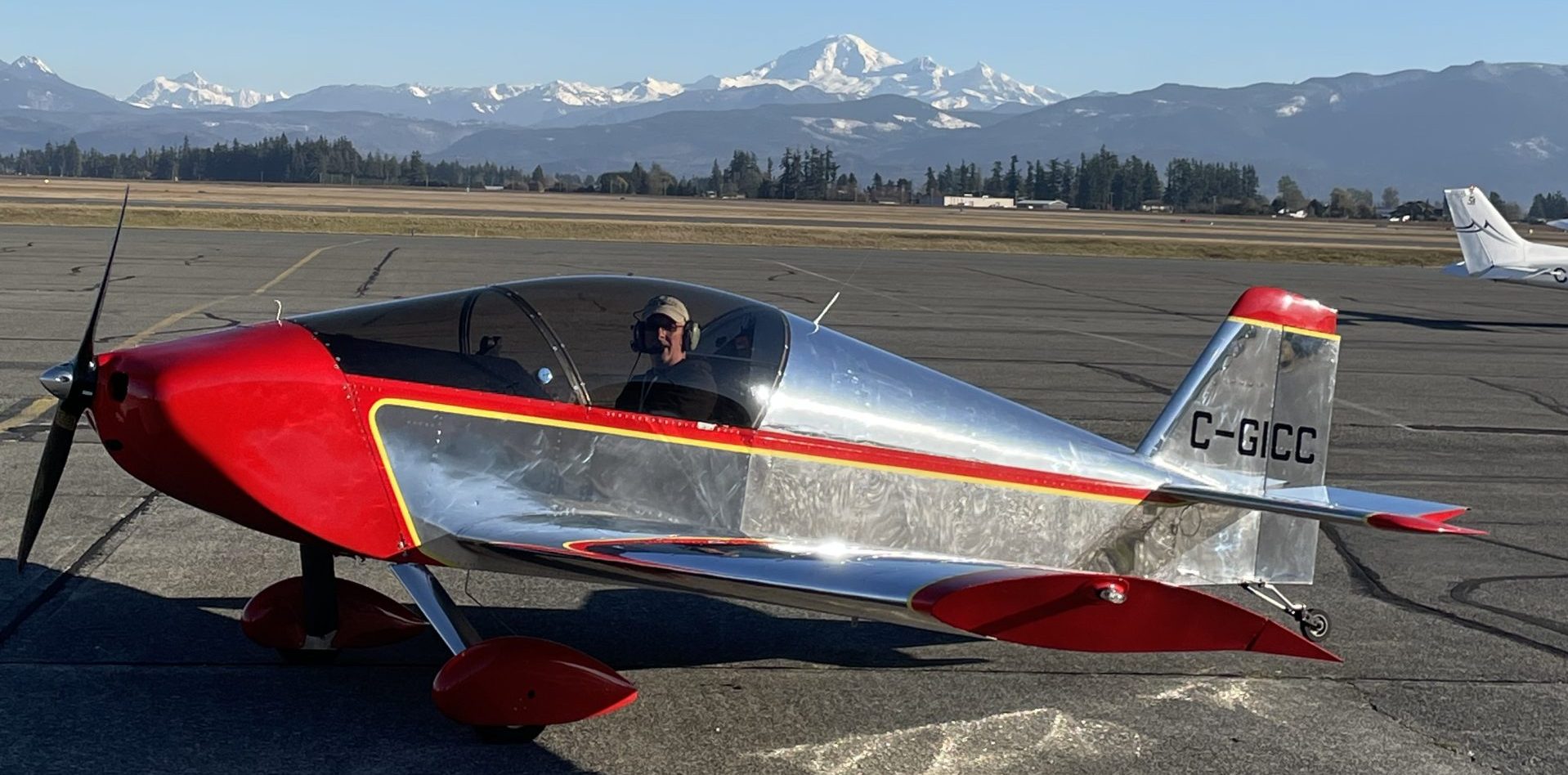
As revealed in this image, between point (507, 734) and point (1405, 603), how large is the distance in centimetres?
483

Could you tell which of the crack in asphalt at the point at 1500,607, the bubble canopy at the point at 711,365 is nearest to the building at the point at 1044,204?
the crack in asphalt at the point at 1500,607

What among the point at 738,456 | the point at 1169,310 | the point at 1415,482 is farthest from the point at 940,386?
the point at 1169,310

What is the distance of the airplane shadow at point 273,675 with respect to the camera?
4.92 metres

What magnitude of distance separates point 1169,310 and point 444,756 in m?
22.5

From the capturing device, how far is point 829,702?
5.71 meters

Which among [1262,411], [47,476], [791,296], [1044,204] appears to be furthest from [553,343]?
[1044,204]

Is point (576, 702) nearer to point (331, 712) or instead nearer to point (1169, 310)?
point (331, 712)

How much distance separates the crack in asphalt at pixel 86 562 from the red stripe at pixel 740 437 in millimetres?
2262

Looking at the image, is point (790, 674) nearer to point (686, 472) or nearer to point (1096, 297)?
point (686, 472)

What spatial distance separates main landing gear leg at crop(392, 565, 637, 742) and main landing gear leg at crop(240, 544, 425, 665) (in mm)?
940

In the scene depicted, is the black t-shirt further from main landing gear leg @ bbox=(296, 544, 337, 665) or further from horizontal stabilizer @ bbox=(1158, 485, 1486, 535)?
horizontal stabilizer @ bbox=(1158, 485, 1486, 535)

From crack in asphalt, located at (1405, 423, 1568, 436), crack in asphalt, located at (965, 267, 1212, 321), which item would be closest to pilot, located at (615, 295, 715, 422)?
crack in asphalt, located at (1405, 423, 1568, 436)

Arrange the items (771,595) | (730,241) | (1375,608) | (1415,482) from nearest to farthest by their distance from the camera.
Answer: (771,595) < (1375,608) < (1415,482) < (730,241)

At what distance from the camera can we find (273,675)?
5.73 meters
